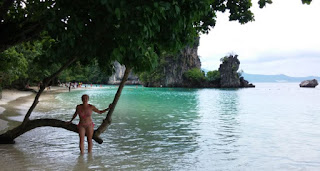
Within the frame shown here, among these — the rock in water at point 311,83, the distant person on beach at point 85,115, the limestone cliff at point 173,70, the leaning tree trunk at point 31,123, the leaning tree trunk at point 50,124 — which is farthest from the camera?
the rock in water at point 311,83

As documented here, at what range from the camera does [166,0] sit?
6168 millimetres

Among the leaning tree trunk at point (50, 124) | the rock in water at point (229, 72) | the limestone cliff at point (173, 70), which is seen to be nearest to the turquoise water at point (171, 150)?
the leaning tree trunk at point (50, 124)

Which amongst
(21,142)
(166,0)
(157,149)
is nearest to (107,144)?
(157,149)

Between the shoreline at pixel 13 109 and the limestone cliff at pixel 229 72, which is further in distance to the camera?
the limestone cliff at pixel 229 72

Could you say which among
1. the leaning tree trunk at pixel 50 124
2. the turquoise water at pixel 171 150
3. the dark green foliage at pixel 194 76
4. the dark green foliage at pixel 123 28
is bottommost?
the turquoise water at pixel 171 150

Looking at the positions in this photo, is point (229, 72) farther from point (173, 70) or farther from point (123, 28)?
point (123, 28)

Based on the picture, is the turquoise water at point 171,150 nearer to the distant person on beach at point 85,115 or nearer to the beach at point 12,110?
the distant person on beach at point 85,115

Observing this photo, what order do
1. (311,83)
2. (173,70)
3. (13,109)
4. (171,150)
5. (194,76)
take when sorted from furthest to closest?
(311,83) → (173,70) → (194,76) → (13,109) → (171,150)

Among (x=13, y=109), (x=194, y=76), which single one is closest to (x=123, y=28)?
(x=13, y=109)

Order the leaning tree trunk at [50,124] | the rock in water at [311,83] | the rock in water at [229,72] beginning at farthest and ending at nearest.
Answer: the rock in water at [311,83]
the rock in water at [229,72]
the leaning tree trunk at [50,124]

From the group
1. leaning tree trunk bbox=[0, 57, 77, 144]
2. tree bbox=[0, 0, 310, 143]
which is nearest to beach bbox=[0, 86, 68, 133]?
leaning tree trunk bbox=[0, 57, 77, 144]

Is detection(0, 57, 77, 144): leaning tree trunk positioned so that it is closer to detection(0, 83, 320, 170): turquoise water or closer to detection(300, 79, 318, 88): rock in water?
detection(0, 83, 320, 170): turquoise water

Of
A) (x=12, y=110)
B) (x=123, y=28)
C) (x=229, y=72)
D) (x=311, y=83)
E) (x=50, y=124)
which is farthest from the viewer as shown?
(x=311, y=83)

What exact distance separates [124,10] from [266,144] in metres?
10.1
